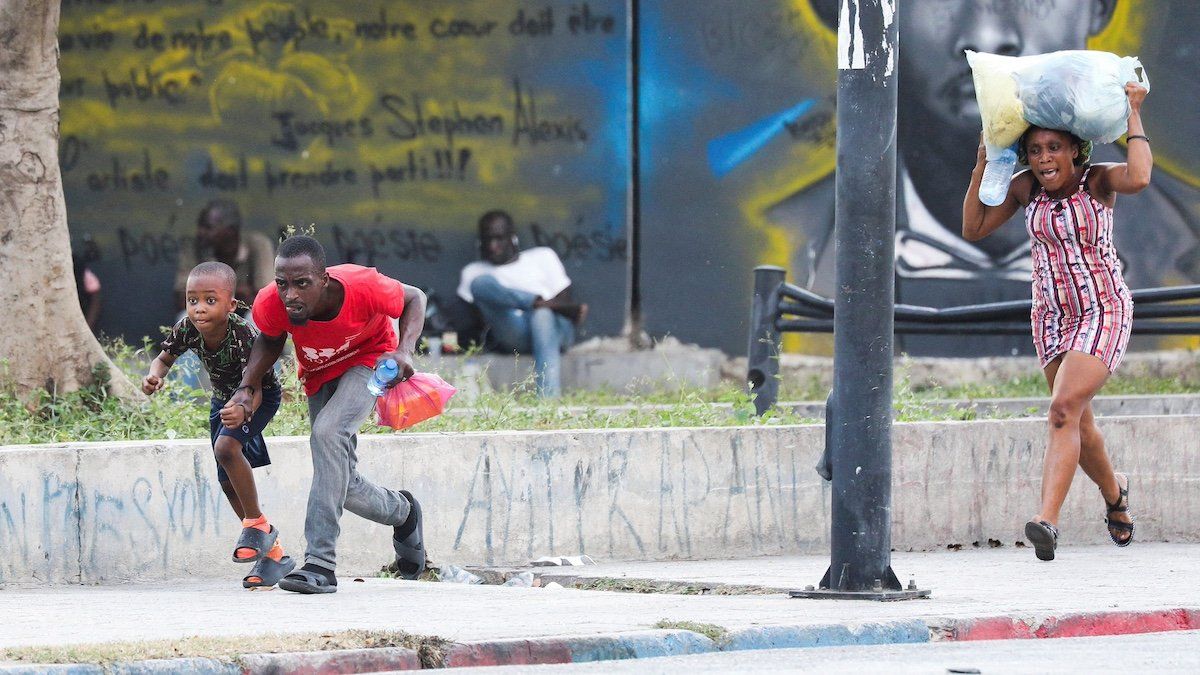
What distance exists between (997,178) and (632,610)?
2.48 metres

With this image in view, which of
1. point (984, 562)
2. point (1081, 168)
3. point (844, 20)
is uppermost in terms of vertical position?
point (844, 20)

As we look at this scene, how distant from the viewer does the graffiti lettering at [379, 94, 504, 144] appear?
14.2 metres

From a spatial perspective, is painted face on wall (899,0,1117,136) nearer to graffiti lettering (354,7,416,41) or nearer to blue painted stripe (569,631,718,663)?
graffiti lettering (354,7,416,41)

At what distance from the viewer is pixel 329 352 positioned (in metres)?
7.12

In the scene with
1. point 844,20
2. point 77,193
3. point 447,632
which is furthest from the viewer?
point 77,193

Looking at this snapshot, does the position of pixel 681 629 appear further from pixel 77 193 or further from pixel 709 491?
pixel 77 193

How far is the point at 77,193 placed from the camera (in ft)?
46.6

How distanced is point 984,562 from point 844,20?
278 cm

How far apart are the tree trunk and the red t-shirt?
2.26 m

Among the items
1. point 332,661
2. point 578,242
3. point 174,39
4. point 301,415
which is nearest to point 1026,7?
point 578,242

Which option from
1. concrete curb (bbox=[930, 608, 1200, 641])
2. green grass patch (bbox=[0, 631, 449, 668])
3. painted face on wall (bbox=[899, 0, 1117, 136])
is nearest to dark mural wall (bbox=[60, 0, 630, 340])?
painted face on wall (bbox=[899, 0, 1117, 136])

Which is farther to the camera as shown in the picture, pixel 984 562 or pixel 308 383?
pixel 984 562

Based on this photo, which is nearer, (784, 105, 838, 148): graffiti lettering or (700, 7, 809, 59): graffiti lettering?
(700, 7, 809, 59): graffiti lettering

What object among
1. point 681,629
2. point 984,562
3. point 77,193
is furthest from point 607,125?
point 681,629
